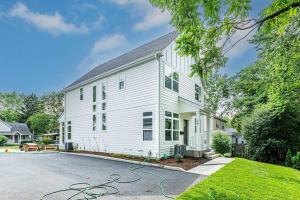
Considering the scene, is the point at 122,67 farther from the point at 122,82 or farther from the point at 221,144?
the point at 221,144

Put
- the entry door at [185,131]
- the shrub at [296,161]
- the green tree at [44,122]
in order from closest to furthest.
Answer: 1. the shrub at [296,161]
2. the entry door at [185,131]
3. the green tree at [44,122]

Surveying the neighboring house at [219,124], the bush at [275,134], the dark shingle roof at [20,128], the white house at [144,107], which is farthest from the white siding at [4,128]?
the bush at [275,134]

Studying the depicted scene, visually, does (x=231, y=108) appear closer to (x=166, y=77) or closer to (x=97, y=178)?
(x=166, y=77)

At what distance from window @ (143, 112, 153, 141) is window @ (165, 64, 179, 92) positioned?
218cm

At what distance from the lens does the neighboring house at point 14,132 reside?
4816 centimetres

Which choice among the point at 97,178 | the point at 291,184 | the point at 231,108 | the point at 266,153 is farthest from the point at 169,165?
the point at 231,108

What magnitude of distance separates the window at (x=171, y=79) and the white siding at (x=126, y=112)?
3.61 ft

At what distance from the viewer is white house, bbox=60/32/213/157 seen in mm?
12359

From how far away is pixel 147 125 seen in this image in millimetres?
→ 12578

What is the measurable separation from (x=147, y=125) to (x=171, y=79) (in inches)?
137

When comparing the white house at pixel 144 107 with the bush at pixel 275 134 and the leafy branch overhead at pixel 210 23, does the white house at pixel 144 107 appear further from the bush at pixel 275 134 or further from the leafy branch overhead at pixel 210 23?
the leafy branch overhead at pixel 210 23

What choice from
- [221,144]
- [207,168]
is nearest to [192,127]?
[221,144]

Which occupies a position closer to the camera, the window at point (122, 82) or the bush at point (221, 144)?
the window at point (122, 82)

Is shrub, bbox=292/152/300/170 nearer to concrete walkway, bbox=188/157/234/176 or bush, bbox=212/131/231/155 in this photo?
concrete walkway, bbox=188/157/234/176
